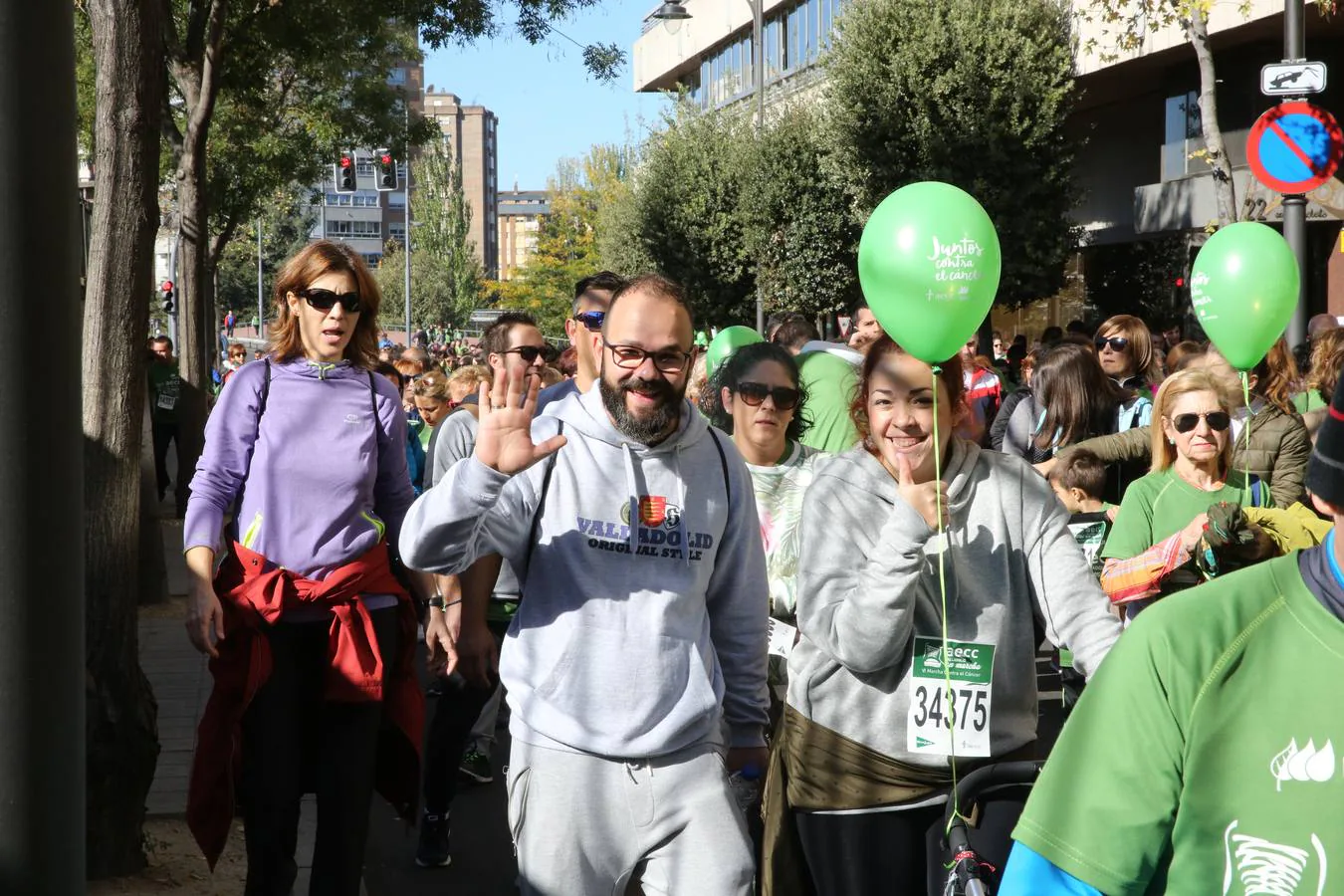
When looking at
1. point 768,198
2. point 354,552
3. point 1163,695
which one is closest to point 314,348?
point 354,552

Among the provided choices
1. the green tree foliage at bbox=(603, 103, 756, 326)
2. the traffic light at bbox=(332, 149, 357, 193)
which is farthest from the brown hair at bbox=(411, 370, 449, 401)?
the green tree foliage at bbox=(603, 103, 756, 326)

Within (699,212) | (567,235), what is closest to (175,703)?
(699,212)

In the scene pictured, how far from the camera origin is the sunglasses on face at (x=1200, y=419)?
5363 mm

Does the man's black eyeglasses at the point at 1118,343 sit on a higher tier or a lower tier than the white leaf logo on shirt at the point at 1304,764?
higher

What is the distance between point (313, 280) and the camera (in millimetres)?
4648

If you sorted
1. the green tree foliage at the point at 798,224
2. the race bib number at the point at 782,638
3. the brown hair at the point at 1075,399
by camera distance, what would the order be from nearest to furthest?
the race bib number at the point at 782,638 → the brown hair at the point at 1075,399 → the green tree foliage at the point at 798,224

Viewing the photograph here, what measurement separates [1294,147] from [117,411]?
7748mm

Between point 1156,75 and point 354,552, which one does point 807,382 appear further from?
point 1156,75

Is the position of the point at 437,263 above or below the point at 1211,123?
above

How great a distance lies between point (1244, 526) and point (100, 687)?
364cm

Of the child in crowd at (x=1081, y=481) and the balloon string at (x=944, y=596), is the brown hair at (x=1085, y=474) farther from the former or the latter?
the balloon string at (x=944, y=596)

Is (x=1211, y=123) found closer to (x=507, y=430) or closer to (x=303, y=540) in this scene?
(x=303, y=540)

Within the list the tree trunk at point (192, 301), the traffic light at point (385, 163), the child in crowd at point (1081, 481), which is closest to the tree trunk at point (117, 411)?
the child in crowd at point (1081, 481)

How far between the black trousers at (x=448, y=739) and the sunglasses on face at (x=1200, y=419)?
2673 mm
